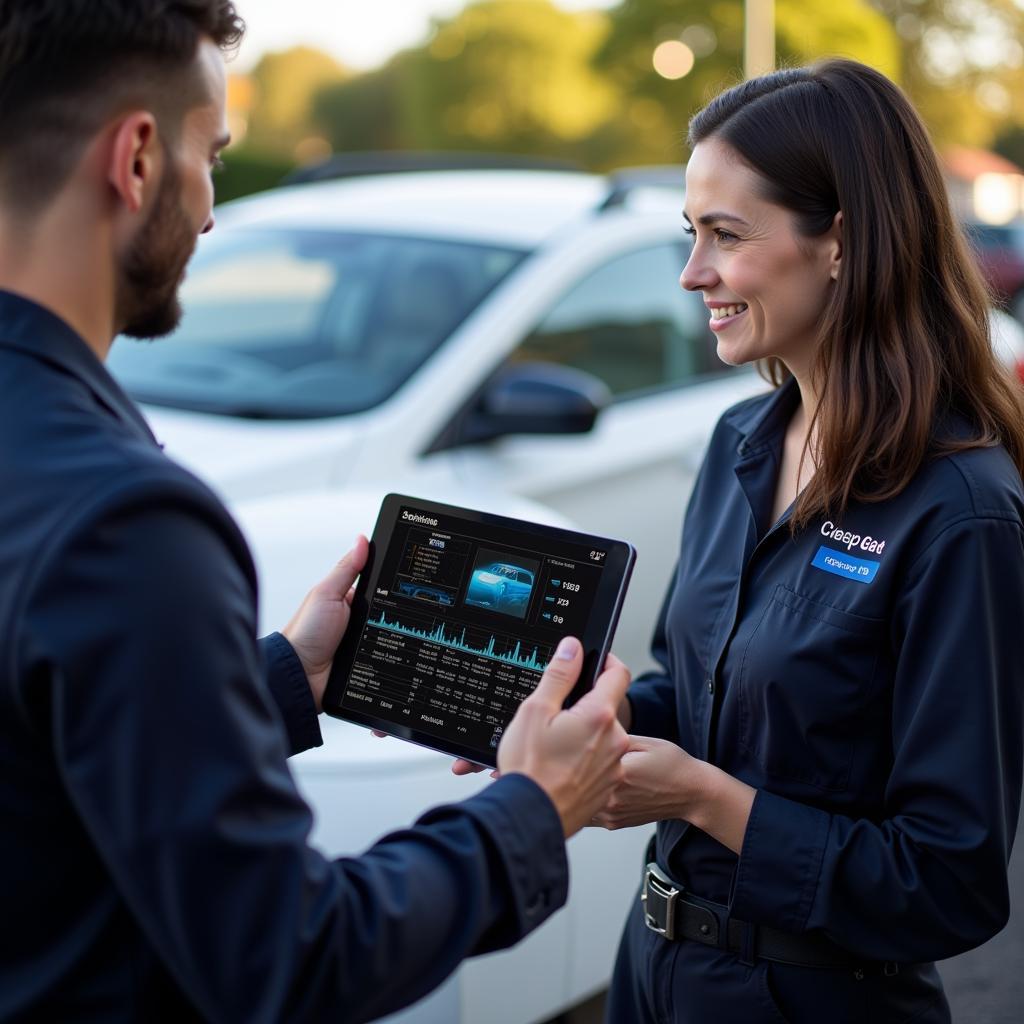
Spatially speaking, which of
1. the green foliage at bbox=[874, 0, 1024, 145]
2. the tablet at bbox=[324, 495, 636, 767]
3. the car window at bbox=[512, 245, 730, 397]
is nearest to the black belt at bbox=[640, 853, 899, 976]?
the tablet at bbox=[324, 495, 636, 767]

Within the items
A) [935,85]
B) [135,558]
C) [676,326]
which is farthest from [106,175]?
[935,85]

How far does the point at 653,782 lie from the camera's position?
76.1 inches

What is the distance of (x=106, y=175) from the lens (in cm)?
137

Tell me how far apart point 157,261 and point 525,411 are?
2855 mm

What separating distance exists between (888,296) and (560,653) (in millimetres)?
782

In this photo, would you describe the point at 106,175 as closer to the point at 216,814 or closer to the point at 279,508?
the point at 216,814

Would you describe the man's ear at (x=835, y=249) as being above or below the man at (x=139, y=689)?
above

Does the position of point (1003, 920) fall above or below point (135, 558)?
below

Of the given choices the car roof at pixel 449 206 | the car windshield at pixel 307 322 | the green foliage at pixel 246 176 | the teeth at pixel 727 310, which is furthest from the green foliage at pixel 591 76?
the teeth at pixel 727 310

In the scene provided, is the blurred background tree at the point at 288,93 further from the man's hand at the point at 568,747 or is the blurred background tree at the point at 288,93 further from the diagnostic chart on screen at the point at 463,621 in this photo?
the man's hand at the point at 568,747

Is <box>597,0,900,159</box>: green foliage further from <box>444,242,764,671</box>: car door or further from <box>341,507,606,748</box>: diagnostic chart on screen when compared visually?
<box>341,507,606,748</box>: diagnostic chart on screen

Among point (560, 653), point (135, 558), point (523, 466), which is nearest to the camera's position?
point (135, 558)

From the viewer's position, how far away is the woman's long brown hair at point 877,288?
201 cm

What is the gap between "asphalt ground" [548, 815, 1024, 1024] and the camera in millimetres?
3740
